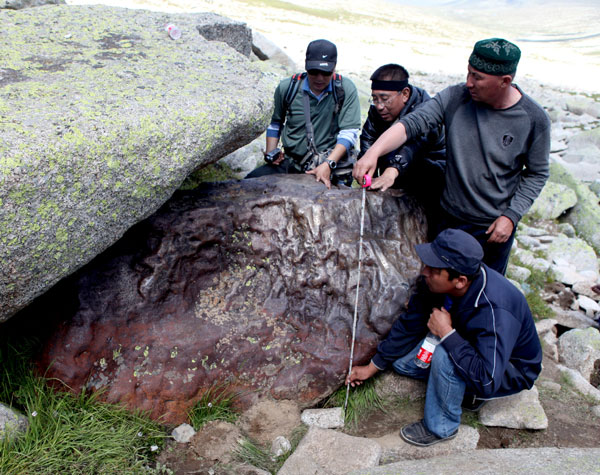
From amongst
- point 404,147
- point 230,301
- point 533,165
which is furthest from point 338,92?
point 230,301

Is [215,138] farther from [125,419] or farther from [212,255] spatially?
[125,419]

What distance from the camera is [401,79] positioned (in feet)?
16.7

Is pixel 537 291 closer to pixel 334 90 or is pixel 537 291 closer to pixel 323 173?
pixel 323 173

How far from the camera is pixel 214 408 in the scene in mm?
4324

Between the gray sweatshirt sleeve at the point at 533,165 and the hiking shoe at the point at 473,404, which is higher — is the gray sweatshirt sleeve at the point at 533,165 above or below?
above

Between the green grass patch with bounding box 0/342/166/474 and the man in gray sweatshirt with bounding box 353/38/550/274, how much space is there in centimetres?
300

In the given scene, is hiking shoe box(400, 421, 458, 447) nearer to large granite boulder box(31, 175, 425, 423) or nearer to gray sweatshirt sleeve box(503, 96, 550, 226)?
large granite boulder box(31, 175, 425, 423)

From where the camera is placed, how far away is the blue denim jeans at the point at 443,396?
4.05 metres

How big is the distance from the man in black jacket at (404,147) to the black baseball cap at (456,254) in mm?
1152

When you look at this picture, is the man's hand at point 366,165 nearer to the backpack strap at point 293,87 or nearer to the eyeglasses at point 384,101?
the eyeglasses at point 384,101

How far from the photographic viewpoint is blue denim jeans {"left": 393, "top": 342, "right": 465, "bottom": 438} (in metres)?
4.05

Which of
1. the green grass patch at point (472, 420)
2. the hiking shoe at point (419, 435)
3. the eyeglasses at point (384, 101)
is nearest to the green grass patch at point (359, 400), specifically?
the hiking shoe at point (419, 435)

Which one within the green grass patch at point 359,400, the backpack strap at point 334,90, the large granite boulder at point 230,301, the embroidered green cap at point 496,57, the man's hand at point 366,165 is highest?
the embroidered green cap at point 496,57

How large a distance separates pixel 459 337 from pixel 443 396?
564 millimetres
